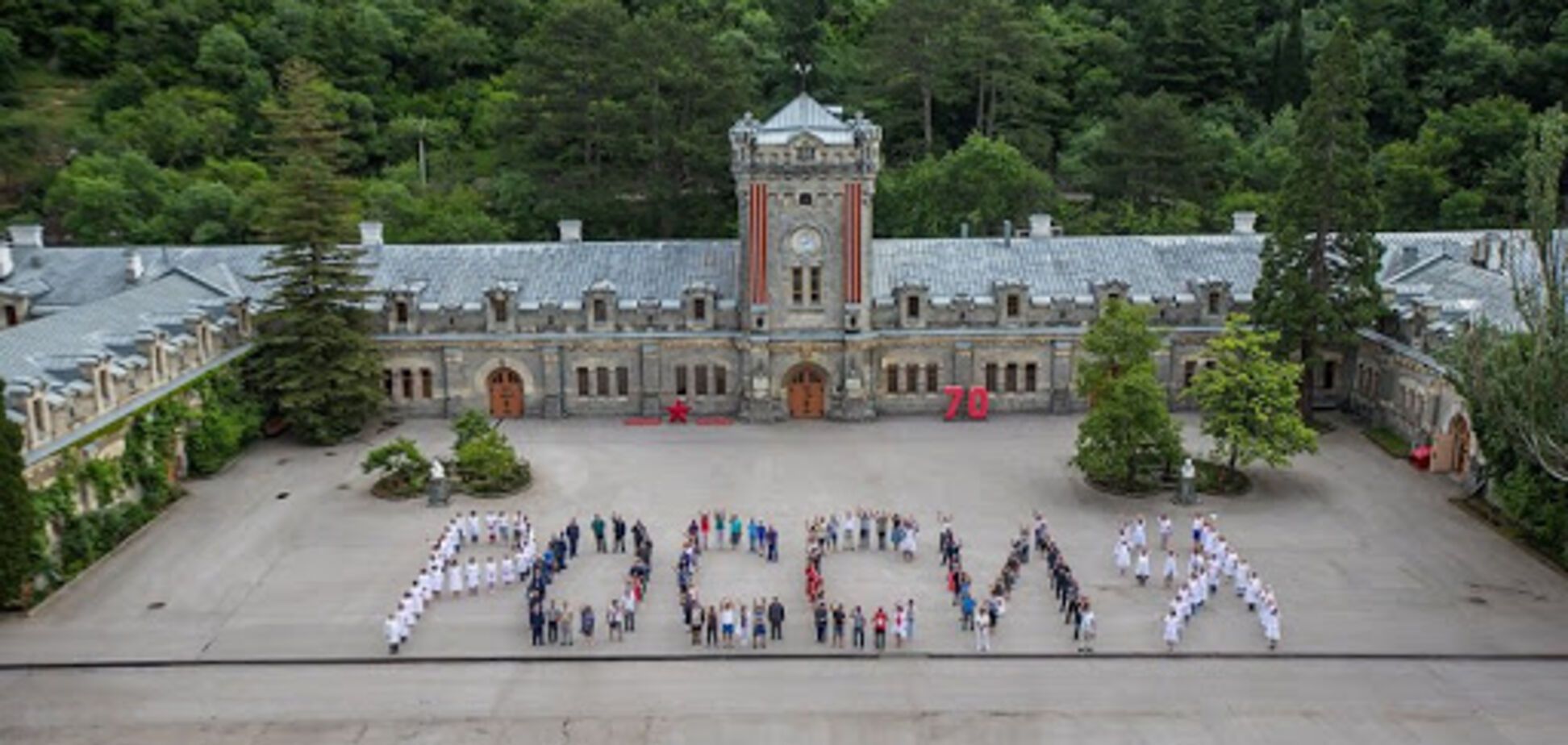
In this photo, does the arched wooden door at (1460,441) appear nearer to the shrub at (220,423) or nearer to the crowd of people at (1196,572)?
the crowd of people at (1196,572)

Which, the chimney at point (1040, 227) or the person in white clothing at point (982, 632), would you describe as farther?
the chimney at point (1040, 227)

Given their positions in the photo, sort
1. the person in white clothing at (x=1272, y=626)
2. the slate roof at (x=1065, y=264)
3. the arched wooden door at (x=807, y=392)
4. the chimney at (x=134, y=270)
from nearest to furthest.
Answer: the person in white clothing at (x=1272, y=626), the arched wooden door at (x=807, y=392), the slate roof at (x=1065, y=264), the chimney at (x=134, y=270)

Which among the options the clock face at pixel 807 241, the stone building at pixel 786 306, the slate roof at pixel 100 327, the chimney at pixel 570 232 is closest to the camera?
the slate roof at pixel 100 327

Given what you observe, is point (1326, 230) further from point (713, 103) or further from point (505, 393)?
point (713, 103)

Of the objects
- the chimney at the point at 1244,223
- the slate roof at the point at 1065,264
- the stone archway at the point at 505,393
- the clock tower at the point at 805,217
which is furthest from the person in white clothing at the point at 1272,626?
the stone archway at the point at 505,393

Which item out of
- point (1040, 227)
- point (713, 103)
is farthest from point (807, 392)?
point (713, 103)

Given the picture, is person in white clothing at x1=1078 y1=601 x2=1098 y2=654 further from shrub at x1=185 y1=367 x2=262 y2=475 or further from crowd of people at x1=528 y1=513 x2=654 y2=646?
shrub at x1=185 y1=367 x2=262 y2=475

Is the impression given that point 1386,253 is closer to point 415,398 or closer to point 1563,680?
point 1563,680
